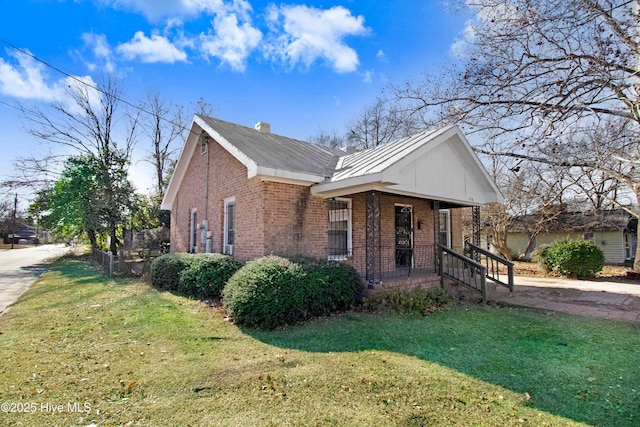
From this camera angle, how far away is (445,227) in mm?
12867

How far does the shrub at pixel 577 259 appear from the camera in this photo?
1416cm

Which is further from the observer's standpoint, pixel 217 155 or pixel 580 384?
pixel 217 155

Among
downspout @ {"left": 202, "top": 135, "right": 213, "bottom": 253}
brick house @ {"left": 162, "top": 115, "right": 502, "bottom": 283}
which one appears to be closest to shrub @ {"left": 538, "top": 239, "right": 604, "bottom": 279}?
brick house @ {"left": 162, "top": 115, "right": 502, "bottom": 283}

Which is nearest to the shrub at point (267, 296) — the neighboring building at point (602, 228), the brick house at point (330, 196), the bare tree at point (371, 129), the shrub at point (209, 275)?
the shrub at point (209, 275)

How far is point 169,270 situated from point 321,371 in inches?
279

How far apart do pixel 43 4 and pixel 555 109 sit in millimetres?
13004

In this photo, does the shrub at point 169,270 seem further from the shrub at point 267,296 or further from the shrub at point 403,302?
the shrub at point 403,302

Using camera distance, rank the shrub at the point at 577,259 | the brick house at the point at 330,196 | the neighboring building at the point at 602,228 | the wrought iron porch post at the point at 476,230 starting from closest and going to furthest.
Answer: the brick house at the point at 330,196 < the wrought iron porch post at the point at 476,230 < the shrub at the point at 577,259 < the neighboring building at the point at 602,228

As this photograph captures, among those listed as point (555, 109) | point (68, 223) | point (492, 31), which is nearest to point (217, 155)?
point (492, 31)

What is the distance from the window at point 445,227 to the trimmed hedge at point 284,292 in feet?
22.5

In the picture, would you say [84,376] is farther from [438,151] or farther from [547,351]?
[438,151]

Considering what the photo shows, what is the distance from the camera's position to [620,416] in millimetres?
3244

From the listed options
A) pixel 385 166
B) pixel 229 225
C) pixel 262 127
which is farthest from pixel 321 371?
pixel 262 127

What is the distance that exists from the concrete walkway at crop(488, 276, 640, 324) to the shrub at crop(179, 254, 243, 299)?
271 inches
